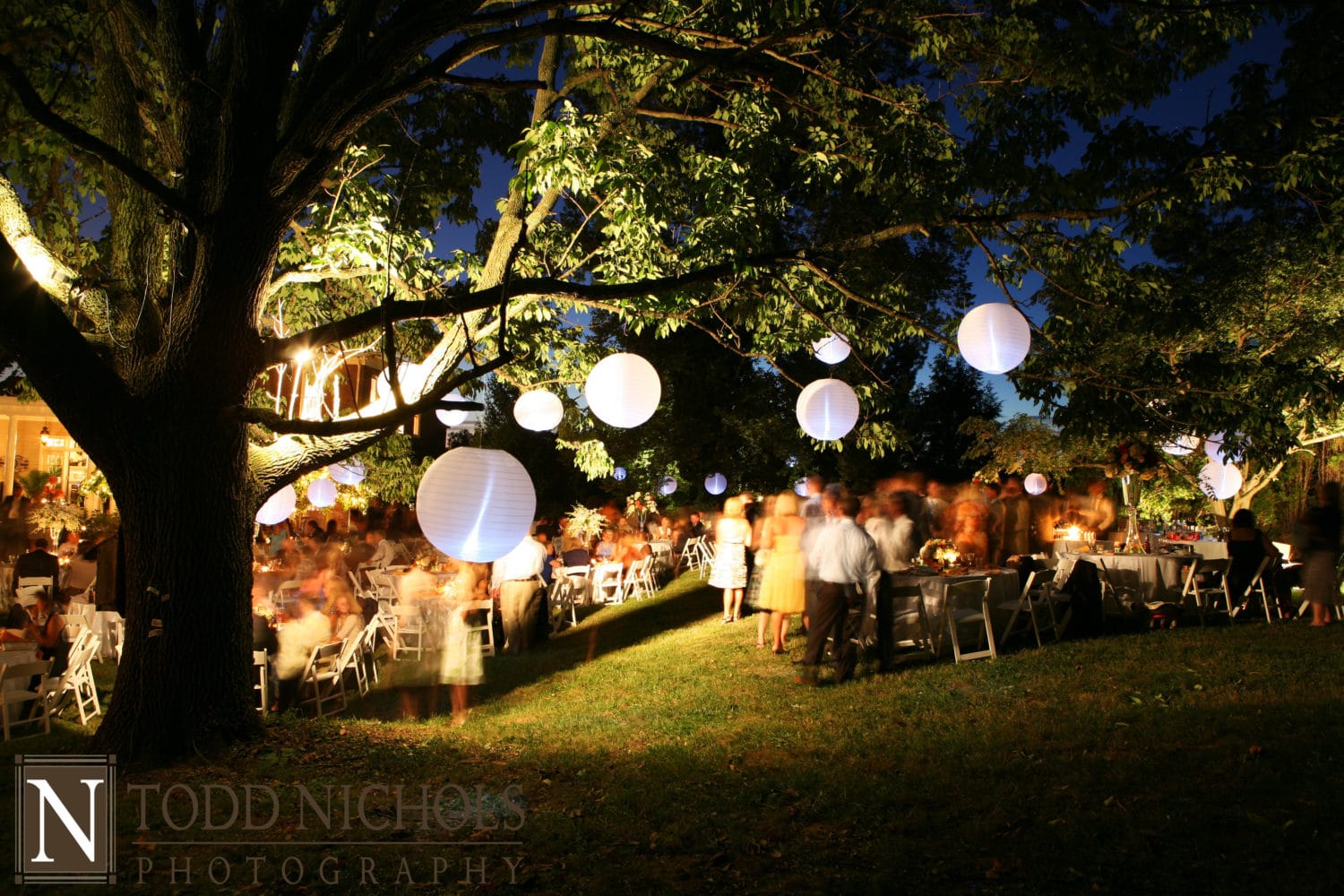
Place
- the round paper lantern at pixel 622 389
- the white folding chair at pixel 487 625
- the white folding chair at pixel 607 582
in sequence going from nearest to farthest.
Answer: the round paper lantern at pixel 622 389, the white folding chair at pixel 487 625, the white folding chair at pixel 607 582

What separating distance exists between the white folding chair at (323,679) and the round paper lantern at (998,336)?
19.8 ft

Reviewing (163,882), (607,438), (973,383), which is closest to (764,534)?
(163,882)

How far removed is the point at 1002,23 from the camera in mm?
6699

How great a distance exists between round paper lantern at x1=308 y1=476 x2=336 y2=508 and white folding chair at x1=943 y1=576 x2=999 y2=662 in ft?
26.2

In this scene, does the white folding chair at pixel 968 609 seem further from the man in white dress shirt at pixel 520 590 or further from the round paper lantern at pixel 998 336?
the man in white dress shirt at pixel 520 590

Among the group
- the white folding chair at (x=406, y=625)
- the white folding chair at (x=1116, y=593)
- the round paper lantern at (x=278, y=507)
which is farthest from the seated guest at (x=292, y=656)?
the white folding chair at (x=1116, y=593)

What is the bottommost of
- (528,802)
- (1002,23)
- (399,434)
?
(528,802)

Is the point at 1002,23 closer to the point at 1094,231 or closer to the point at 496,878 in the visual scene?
the point at 1094,231

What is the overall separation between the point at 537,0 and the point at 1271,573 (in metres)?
9.42

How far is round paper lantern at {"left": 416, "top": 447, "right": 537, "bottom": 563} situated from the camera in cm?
386

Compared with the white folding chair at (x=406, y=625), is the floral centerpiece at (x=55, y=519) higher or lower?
higher

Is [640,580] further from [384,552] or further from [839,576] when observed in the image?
[839,576]

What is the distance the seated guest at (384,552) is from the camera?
13.9 metres

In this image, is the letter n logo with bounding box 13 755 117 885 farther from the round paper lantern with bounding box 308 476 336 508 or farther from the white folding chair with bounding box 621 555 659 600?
the white folding chair with bounding box 621 555 659 600
